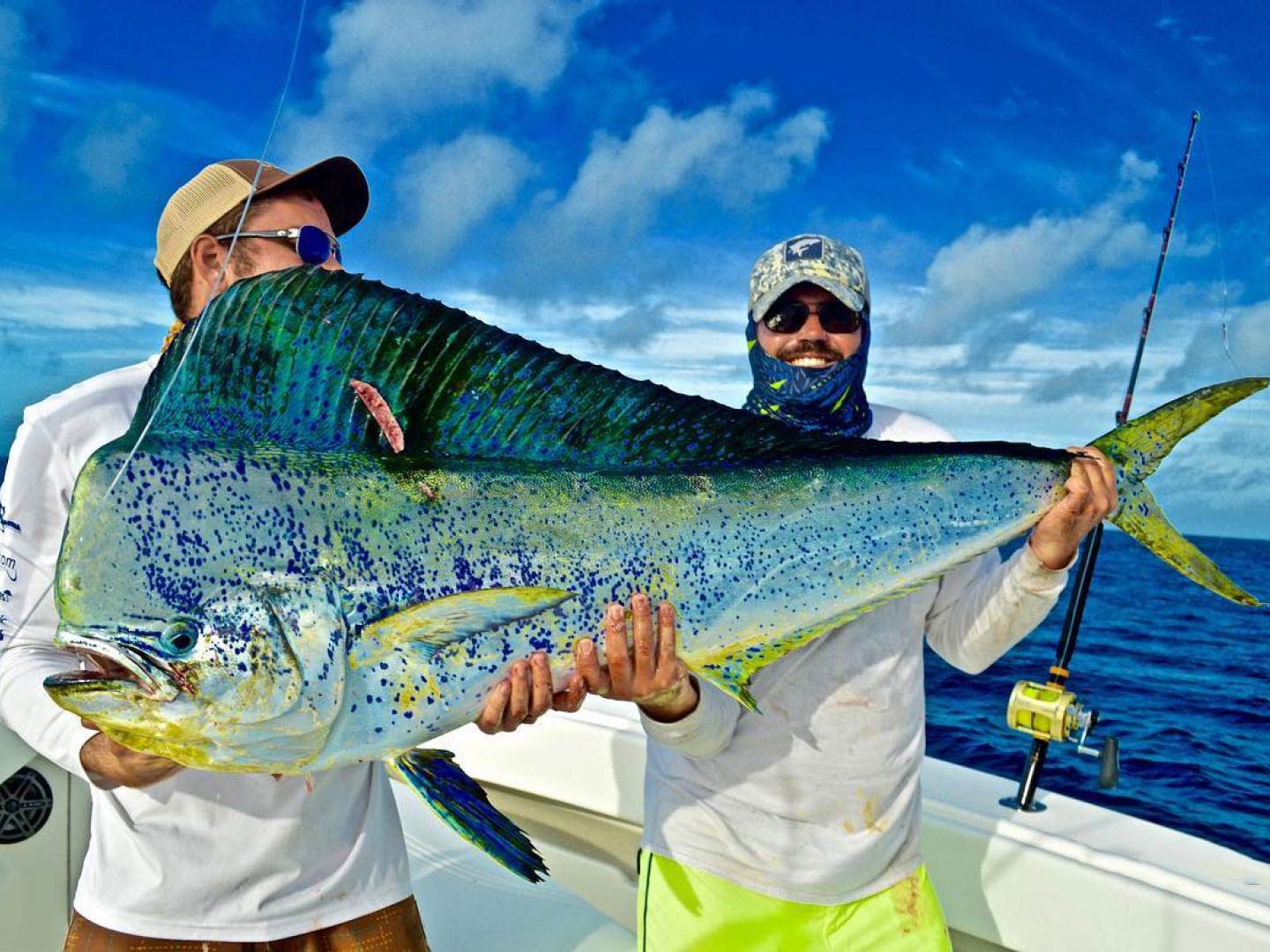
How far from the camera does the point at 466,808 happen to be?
4.43 feet

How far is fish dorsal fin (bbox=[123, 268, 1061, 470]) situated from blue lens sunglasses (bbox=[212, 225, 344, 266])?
29 cm

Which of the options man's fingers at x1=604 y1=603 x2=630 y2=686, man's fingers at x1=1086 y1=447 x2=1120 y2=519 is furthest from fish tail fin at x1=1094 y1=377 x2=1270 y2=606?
man's fingers at x1=604 y1=603 x2=630 y2=686

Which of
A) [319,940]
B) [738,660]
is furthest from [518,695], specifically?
[319,940]

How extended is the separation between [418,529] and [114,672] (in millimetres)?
431

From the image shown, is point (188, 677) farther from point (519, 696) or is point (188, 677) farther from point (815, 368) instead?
point (815, 368)

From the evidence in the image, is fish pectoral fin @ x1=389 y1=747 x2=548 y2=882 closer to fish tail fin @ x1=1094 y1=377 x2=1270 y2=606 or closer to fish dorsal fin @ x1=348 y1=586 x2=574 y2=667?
fish dorsal fin @ x1=348 y1=586 x2=574 y2=667

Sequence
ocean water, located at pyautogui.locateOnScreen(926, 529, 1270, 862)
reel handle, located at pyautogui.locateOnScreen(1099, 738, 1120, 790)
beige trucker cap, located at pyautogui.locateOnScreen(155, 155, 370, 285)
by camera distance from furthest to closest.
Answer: ocean water, located at pyautogui.locateOnScreen(926, 529, 1270, 862), reel handle, located at pyautogui.locateOnScreen(1099, 738, 1120, 790), beige trucker cap, located at pyautogui.locateOnScreen(155, 155, 370, 285)

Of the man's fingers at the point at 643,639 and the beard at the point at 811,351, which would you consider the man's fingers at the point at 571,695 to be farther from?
the beard at the point at 811,351

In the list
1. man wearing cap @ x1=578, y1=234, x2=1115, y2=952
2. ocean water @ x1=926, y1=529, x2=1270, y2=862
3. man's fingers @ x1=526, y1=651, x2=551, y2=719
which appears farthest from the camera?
ocean water @ x1=926, y1=529, x2=1270, y2=862

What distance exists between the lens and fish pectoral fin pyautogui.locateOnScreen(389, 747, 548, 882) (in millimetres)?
1320

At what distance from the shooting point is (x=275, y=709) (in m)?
1.26

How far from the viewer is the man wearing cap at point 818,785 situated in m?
1.96

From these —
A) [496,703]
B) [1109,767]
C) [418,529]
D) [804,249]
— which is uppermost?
[804,249]

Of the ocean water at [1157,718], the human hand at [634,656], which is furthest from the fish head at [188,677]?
the ocean water at [1157,718]
